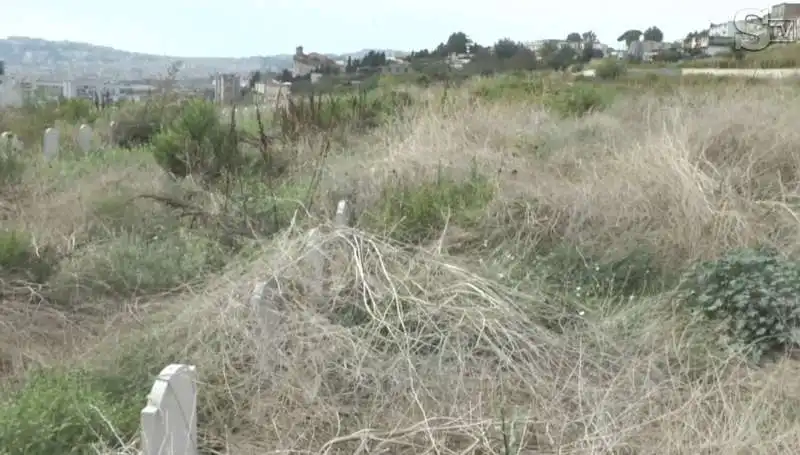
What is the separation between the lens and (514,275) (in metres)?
4.10

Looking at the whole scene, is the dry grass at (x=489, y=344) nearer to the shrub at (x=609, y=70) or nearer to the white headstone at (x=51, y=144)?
the white headstone at (x=51, y=144)

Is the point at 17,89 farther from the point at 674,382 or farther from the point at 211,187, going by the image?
the point at 674,382

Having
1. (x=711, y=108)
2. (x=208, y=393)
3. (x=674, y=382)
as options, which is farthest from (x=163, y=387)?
(x=711, y=108)

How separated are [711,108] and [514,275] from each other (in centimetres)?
372

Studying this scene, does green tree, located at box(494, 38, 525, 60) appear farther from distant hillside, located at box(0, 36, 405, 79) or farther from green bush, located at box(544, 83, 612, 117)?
green bush, located at box(544, 83, 612, 117)

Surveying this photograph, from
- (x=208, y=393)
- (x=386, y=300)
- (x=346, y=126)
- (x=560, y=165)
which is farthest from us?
(x=346, y=126)

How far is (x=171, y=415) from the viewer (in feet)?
7.50

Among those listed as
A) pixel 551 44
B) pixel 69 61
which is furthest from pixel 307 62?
pixel 551 44

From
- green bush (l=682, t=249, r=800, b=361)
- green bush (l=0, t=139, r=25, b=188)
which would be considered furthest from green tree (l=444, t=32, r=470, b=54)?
green bush (l=682, t=249, r=800, b=361)

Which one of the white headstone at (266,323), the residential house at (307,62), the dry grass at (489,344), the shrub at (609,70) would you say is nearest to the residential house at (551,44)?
the shrub at (609,70)

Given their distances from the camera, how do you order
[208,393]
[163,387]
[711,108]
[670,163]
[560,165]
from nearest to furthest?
[163,387], [208,393], [670,163], [560,165], [711,108]

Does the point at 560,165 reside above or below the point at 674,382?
above

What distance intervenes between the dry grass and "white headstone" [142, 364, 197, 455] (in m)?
0.32

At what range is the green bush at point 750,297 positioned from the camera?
3443 mm
